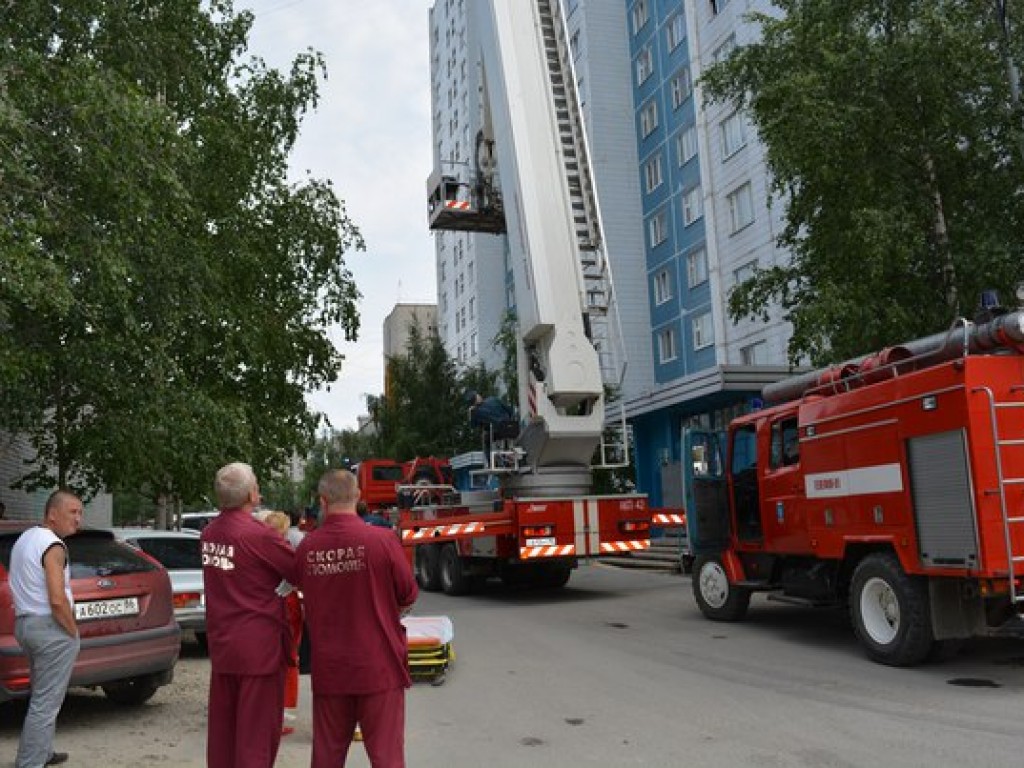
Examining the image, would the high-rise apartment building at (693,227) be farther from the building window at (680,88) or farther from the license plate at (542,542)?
the license plate at (542,542)

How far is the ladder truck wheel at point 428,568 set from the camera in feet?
54.1

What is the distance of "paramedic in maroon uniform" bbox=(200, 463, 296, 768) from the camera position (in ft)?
14.5

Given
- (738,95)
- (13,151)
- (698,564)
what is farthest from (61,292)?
(738,95)

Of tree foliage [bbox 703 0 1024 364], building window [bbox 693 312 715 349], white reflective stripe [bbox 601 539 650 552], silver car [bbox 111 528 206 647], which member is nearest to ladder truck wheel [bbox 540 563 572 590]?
white reflective stripe [bbox 601 539 650 552]

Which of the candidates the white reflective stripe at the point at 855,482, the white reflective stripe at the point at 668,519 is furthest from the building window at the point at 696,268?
the white reflective stripe at the point at 855,482

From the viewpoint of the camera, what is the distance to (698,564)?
1200cm

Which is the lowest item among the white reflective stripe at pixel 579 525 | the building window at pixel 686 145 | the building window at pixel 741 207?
the white reflective stripe at pixel 579 525

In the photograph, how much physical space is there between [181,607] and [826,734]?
250 inches

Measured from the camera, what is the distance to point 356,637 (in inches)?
163

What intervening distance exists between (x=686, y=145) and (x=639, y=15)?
25.0ft

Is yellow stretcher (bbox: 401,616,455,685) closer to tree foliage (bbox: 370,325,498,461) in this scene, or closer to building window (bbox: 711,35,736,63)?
building window (bbox: 711,35,736,63)

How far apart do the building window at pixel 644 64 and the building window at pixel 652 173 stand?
356 centimetres

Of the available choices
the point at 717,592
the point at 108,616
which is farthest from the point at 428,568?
the point at 108,616

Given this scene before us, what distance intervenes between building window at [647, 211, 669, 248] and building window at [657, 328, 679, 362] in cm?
363
